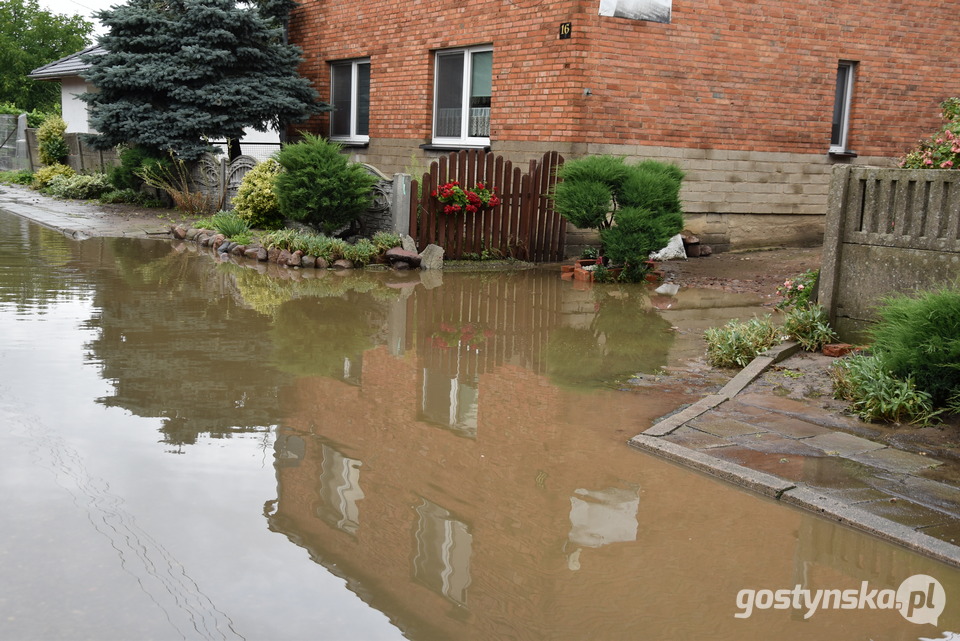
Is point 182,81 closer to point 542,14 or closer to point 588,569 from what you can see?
point 542,14

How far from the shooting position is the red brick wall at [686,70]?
13672mm

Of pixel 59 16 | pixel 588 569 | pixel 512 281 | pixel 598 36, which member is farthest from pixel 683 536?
pixel 59 16

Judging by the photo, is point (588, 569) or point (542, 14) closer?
point (588, 569)

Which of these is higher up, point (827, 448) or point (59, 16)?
point (59, 16)

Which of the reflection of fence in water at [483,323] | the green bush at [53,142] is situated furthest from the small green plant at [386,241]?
the green bush at [53,142]

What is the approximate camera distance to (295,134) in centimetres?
1936

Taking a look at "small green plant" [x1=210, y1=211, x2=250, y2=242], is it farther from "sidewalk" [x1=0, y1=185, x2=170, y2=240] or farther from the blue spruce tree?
the blue spruce tree

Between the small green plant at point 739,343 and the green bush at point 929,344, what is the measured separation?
57.9 inches

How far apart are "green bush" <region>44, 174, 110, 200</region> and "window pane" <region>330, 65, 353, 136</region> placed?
617 centimetres

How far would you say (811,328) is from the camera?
769cm

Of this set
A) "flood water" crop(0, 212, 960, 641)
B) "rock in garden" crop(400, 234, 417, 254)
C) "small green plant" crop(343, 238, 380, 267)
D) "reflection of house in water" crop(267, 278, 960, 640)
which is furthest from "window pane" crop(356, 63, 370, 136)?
"reflection of house in water" crop(267, 278, 960, 640)

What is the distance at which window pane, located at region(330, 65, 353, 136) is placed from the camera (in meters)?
18.5

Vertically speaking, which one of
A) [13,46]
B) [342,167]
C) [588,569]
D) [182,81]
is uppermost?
[13,46]

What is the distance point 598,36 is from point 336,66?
→ 6876 mm
